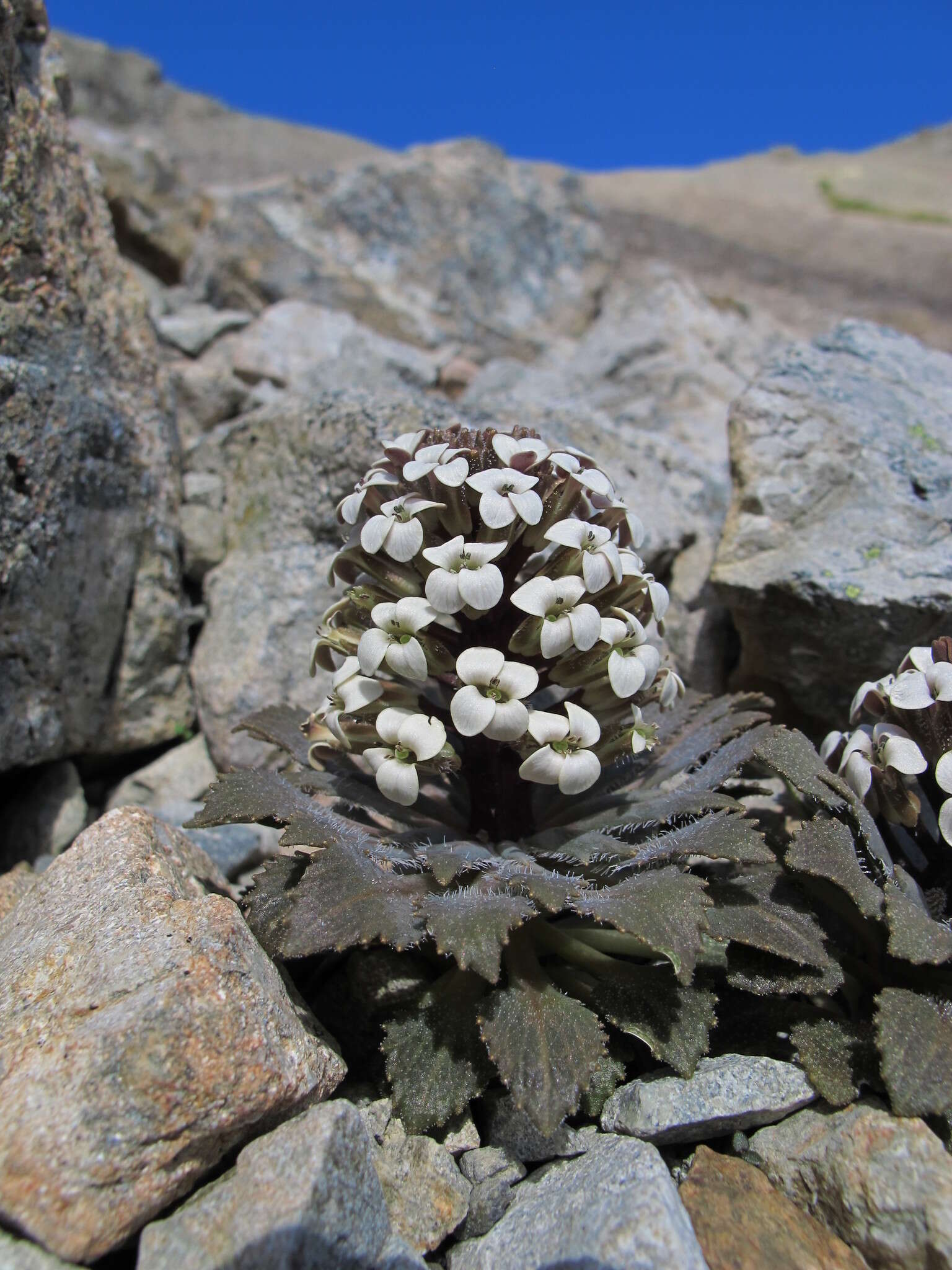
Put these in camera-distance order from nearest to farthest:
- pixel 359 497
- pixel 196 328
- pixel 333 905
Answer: pixel 333 905, pixel 359 497, pixel 196 328

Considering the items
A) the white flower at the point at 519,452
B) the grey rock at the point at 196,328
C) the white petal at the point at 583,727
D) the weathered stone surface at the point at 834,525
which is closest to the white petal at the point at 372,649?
the white petal at the point at 583,727

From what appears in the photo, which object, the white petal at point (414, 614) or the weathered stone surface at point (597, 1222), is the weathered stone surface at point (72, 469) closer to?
the white petal at point (414, 614)

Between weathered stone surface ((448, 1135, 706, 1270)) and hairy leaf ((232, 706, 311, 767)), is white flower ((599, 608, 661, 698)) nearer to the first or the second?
hairy leaf ((232, 706, 311, 767))

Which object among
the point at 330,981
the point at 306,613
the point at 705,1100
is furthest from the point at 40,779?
the point at 705,1100

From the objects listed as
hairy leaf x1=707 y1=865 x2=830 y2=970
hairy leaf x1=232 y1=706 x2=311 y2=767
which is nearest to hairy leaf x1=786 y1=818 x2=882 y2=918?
hairy leaf x1=707 y1=865 x2=830 y2=970

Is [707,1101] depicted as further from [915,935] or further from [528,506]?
[528,506]

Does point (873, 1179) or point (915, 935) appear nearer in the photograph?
point (873, 1179)

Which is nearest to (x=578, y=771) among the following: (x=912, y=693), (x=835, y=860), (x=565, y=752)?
(x=565, y=752)
